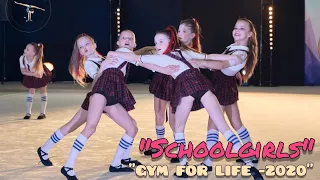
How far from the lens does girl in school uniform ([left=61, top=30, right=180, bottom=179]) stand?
3215 millimetres

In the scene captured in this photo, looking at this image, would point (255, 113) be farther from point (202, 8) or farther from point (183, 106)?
point (202, 8)

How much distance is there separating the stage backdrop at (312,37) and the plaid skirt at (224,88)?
8698 mm

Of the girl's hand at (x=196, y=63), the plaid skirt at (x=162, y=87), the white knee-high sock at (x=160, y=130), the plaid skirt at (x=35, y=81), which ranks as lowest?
the white knee-high sock at (x=160, y=130)

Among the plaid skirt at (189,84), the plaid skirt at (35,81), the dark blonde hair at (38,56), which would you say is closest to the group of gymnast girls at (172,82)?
the plaid skirt at (189,84)

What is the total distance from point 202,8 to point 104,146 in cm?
822

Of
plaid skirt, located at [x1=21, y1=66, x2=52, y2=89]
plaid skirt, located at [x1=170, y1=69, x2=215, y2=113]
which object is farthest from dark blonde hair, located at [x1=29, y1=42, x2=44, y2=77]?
plaid skirt, located at [x1=170, y1=69, x2=215, y2=113]

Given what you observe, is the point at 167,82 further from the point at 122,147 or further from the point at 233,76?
the point at 122,147

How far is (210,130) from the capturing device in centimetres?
358

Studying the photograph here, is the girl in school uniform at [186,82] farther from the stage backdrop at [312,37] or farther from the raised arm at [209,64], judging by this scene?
the stage backdrop at [312,37]

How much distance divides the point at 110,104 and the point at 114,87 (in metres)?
0.11

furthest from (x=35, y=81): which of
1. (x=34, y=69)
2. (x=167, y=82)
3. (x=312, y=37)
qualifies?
(x=312, y=37)

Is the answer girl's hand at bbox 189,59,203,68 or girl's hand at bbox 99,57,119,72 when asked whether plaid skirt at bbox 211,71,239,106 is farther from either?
girl's hand at bbox 99,57,119,72

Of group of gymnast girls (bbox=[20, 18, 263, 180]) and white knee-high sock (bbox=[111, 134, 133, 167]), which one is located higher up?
group of gymnast girls (bbox=[20, 18, 263, 180])

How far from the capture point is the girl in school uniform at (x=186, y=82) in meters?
3.11
